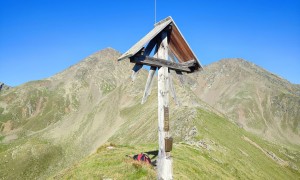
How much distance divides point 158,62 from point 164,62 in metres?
0.39

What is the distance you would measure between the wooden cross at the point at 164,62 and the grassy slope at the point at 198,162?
642 cm

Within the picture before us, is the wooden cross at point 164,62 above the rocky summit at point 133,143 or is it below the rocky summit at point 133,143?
above

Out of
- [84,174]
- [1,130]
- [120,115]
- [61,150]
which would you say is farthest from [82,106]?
[84,174]

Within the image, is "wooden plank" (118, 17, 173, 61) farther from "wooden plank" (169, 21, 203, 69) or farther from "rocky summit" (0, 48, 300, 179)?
"rocky summit" (0, 48, 300, 179)

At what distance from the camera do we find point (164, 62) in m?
12.6

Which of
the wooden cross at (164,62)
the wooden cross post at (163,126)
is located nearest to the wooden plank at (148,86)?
the wooden cross at (164,62)

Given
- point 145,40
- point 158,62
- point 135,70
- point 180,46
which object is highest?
point 180,46

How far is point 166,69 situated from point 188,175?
41.9 feet

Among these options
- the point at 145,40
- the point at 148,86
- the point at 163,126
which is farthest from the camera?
the point at 148,86

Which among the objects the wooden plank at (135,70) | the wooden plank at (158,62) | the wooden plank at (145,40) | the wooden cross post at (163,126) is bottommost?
the wooden cross post at (163,126)

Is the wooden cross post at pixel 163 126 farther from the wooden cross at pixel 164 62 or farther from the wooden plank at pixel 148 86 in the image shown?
the wooden plank at pixel 148 86

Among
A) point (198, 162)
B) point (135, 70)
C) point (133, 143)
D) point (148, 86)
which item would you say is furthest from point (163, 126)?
point (133, 143)

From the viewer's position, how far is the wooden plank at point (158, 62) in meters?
11.5

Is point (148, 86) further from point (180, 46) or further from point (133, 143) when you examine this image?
point (133, 143)
